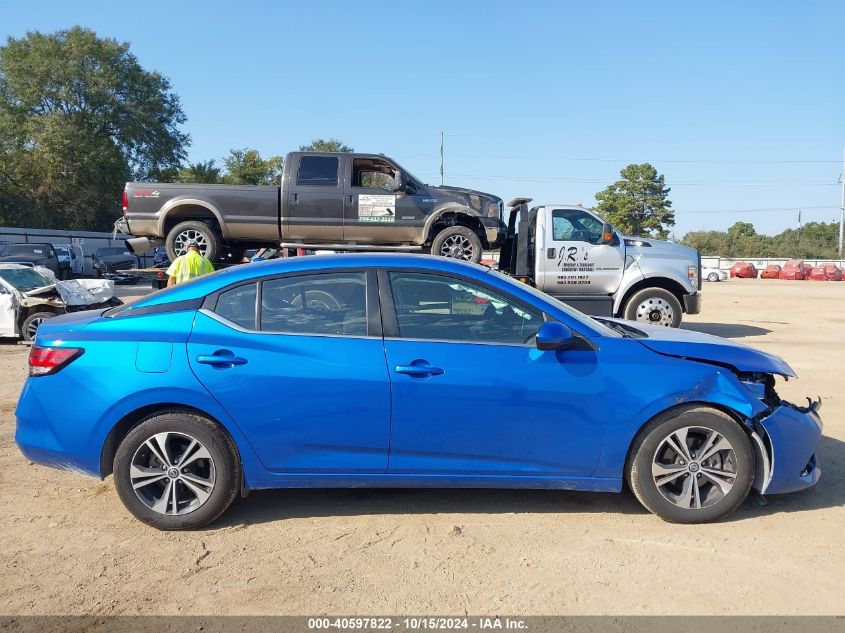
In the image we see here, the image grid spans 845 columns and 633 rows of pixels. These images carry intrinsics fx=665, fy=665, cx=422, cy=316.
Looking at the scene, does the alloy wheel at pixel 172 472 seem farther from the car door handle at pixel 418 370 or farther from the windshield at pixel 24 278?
the windshield at pixel 24 278

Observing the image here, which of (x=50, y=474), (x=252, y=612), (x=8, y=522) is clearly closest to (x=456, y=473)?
(x=252, y=612)

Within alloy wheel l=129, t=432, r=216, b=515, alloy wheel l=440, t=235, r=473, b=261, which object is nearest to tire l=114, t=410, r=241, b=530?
alloy wheel l=129, t=432, r=216, b=515

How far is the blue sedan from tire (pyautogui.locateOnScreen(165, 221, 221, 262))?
19.6 feet

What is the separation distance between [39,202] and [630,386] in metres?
47.1

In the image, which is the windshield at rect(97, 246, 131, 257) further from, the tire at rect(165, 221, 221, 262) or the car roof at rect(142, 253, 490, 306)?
the car roof at rect(142, 253, 490, 306)

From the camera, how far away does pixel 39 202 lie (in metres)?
42.5

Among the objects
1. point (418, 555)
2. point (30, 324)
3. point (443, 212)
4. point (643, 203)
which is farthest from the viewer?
point (643, 203)

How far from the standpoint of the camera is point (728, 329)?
14672 millimetres

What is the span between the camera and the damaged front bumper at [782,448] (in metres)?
3.91

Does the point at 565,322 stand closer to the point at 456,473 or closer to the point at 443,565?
the point at 456,473

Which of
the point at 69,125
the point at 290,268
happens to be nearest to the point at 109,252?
the point at 69,125

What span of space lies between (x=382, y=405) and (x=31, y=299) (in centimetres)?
1055

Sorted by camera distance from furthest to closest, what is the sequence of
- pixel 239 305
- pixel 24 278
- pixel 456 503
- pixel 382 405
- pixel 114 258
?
pixel 114 258, pixel 24 278, pixel 456 503, pixel 239 305, pixel 382 405

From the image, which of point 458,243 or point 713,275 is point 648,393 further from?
point 713,275
